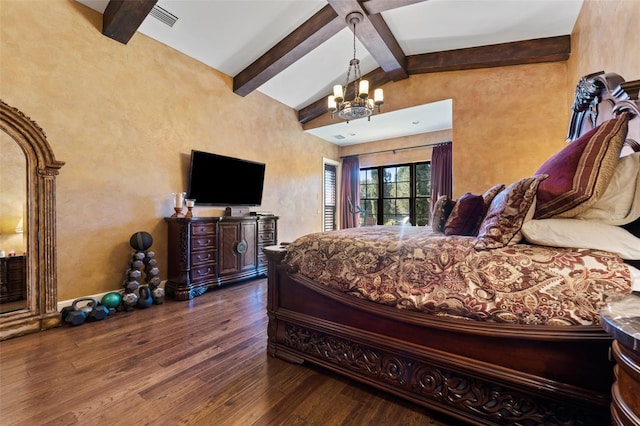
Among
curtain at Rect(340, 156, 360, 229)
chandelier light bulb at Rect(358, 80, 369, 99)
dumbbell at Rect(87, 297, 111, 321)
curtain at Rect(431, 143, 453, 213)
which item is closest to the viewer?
dumbbell at Rect(87, 297, 111, 321)

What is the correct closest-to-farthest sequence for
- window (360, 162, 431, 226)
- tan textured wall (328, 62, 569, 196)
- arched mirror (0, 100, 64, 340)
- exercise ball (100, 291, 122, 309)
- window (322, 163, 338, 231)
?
1. arched mirror (0, 100, 64, 340)
2. exercise ball (100, 291, 122, 309)
3. tan textured wall (328, 62, 569, 196)
4. window (360, 162, 431, 226)
5. window (322, 163, 338, 231)

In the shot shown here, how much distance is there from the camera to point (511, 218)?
4.27ft

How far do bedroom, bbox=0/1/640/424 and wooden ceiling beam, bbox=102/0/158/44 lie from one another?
0.12 meters

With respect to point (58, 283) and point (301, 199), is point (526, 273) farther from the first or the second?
point (301, 199)

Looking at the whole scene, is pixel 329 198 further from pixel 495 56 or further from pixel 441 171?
pixel 495 56

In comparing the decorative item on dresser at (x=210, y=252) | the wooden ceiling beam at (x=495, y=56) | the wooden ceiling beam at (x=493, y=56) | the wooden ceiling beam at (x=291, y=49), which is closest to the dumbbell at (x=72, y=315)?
the decorative item on dresser at (x=210, y=252)

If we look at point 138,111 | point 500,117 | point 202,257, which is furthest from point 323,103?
point 202,257

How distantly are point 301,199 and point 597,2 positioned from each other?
4.72 meters

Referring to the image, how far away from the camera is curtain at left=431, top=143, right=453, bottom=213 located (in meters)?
5.47

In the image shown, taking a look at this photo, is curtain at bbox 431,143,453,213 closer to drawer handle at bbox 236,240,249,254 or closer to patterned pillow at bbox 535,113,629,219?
drawer handle at bbox 236,240,249,254

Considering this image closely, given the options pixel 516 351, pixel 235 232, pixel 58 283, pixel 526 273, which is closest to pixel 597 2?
pixel 526 273

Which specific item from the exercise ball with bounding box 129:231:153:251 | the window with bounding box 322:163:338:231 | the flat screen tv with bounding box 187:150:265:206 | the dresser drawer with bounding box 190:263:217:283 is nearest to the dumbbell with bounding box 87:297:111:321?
the exercise ball with bounding box 129:231:153:251

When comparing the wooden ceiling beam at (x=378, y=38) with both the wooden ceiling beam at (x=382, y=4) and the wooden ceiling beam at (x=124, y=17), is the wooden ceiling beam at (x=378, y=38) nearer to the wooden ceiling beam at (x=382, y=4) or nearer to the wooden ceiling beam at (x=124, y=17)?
the wooden ceiling beam at (x=382, y=4)

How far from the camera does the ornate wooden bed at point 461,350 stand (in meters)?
1.07
